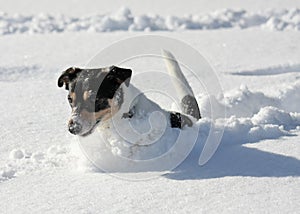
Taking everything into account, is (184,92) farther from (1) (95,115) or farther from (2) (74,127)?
(2) (74,127)

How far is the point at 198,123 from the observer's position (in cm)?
380

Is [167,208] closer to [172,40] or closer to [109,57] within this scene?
[109,57]

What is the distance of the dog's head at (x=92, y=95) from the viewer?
3342 millimetres

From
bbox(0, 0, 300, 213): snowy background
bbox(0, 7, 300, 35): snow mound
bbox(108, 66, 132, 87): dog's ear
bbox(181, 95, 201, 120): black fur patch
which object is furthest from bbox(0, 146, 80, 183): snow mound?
bbox(0, 7, 300, 35): snow mound

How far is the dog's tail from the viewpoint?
4.24 metres

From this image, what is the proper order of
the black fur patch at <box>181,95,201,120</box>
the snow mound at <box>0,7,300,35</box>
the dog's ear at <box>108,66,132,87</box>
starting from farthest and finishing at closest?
the snow mound at <box>0,7,300,35</box> → the black fur patch at <box>181,95,201,120</box> → the dog's ear at <box>108,66,132,87</box>

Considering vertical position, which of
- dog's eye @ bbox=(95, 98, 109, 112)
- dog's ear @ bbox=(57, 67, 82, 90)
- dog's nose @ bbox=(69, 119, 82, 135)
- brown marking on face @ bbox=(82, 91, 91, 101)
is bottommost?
dog's nose @ bbox=(69, 119, 82, 135)

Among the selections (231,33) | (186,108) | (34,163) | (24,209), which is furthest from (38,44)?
(24,209)

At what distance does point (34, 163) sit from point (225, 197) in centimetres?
109

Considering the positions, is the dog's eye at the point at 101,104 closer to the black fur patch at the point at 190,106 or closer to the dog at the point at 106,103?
the dog at the point at 106,103

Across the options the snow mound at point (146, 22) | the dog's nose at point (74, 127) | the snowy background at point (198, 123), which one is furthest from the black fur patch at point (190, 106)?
the snow mound at point (146, 22)

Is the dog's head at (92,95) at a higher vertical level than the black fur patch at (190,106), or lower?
higher

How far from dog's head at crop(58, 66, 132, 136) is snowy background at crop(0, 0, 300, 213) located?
240 millimetres

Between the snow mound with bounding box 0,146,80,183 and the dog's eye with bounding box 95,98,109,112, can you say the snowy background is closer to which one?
the snow mound with bounding box 0,146,80,183
